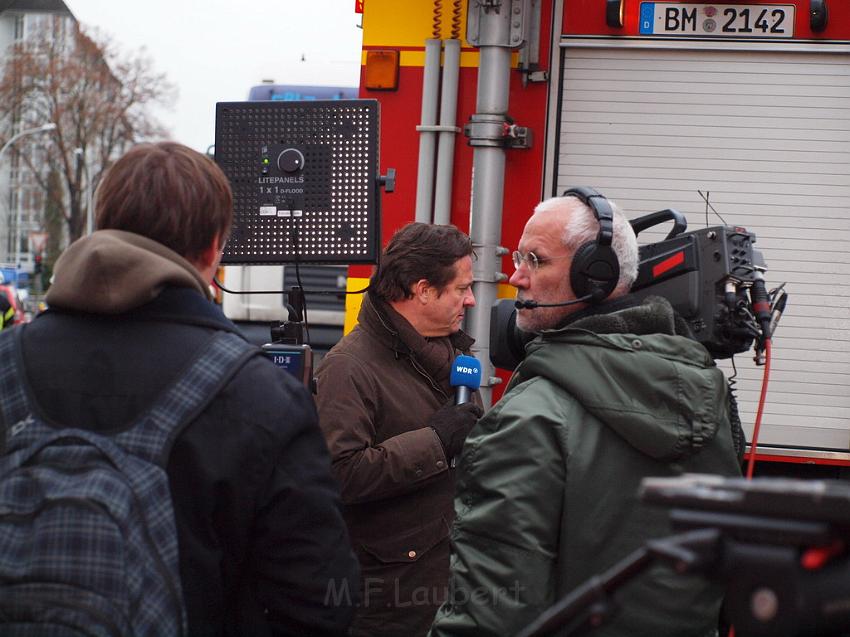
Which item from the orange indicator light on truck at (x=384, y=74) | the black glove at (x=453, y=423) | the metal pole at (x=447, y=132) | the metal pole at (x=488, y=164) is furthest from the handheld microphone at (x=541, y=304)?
the orange indicator light on truck at (x=384, y=74)

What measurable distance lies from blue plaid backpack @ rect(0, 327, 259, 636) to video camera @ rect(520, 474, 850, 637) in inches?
42.2

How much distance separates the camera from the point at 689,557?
44.5 inches

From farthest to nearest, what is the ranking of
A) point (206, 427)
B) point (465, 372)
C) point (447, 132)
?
point (447, 132), point (465, 372), point (206, 427)

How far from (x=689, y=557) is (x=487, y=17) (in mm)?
3950

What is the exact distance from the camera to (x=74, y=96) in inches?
1890

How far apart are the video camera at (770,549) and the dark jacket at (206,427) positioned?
1077mm

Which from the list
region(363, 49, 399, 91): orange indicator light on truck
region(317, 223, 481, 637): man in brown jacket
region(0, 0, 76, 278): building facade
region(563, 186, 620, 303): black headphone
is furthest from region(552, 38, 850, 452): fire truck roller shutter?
region(0, 0, 76, 278): building facade

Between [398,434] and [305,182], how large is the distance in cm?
85

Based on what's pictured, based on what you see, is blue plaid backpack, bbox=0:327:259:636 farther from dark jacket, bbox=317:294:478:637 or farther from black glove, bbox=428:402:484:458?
black glove, bbox=428:402:484:458

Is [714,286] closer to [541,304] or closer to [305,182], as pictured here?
[541,304]

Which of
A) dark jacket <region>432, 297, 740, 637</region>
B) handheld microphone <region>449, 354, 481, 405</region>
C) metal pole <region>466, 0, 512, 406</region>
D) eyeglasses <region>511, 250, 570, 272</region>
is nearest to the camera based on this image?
dark jacket <region>432, 297, 740, 637</region>

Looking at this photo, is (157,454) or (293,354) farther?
(293,354)

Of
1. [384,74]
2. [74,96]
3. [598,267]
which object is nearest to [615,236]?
[598,267]

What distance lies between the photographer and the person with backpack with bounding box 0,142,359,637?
193 cm
